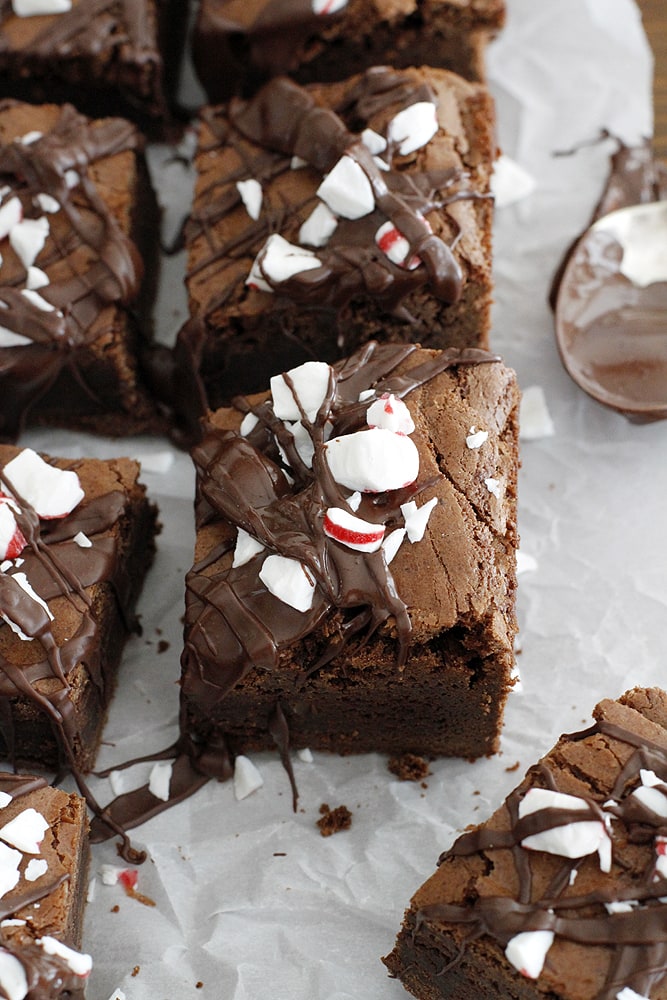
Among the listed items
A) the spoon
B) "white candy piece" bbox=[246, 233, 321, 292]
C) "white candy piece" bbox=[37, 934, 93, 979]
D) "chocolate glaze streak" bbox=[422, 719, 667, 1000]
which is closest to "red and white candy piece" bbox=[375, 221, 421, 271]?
"white candy piece" bbox=[246, 233, 321, 292]

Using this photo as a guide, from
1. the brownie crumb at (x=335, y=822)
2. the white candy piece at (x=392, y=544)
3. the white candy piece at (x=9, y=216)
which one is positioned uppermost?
the white candy piece at (x=9, y=216)

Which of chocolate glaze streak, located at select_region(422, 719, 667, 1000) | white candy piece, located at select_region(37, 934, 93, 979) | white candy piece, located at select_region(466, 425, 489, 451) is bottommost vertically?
white candy piece, located at select_region(37, 934, 93, 979)

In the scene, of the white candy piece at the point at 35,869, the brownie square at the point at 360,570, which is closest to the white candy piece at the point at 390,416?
the brownie square at the point at 360,570

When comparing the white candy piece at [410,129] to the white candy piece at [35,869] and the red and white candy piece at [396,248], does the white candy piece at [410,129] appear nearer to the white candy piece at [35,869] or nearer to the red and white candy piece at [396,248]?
the red and white candy piece at [396,248]

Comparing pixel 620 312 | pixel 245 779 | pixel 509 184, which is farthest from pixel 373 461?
pixel 509 184

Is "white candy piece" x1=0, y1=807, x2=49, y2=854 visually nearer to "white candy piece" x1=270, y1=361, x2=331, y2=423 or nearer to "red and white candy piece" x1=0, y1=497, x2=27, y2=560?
"red and white candy piece" x1=0, y1=497, x2=27, y2=560

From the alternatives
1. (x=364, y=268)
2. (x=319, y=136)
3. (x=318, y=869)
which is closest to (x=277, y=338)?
(x=364, y=268)

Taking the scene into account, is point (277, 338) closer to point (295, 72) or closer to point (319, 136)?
point (319, 136)
